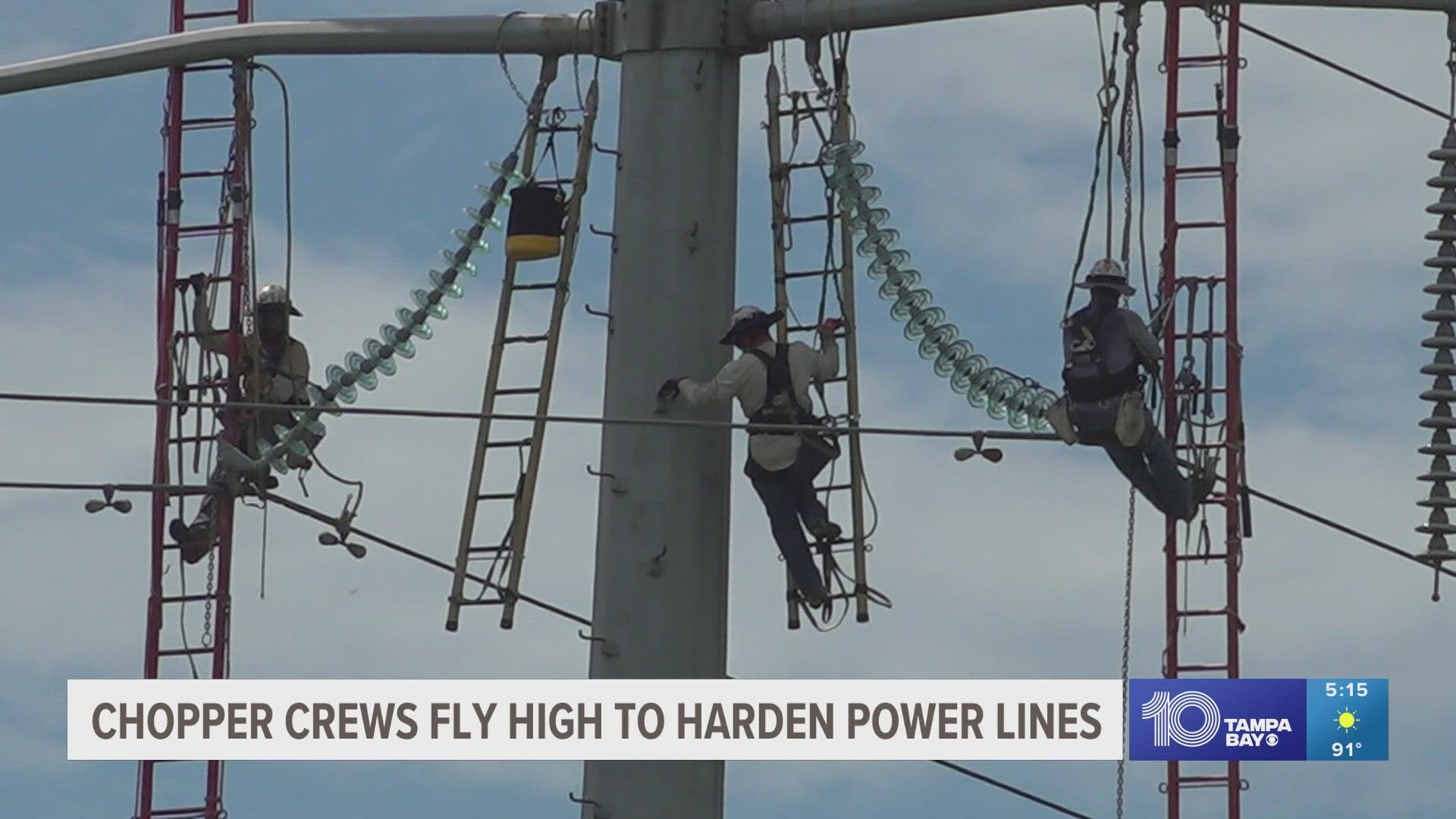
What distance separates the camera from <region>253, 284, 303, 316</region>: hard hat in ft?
93.2

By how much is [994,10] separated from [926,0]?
429mm

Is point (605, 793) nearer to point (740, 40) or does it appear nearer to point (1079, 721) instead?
point (1079, 721)

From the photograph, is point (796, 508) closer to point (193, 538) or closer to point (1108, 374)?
point (1108, 374)

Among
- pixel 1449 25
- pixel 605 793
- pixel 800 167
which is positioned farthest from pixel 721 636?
pixel 1449 25

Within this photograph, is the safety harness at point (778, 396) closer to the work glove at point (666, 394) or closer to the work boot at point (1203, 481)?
the work glove at point (666, 394)

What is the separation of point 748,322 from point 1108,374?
2.08m

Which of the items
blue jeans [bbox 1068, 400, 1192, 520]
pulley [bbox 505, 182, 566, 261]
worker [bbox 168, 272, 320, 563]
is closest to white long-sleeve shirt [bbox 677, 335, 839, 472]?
pulley [bbox 505, 182, 566, 261]

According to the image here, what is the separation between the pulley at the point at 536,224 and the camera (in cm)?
2638

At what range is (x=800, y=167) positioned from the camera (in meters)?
26.5

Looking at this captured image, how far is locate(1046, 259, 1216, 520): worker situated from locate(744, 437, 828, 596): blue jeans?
1.55 m

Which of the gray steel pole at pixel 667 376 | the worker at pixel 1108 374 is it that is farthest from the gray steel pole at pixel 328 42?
the worker at pixel 1108 374

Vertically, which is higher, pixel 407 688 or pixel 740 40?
pixel 740 40

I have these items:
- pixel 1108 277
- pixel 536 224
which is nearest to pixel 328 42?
pixel 536 224

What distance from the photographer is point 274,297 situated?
28.5m
